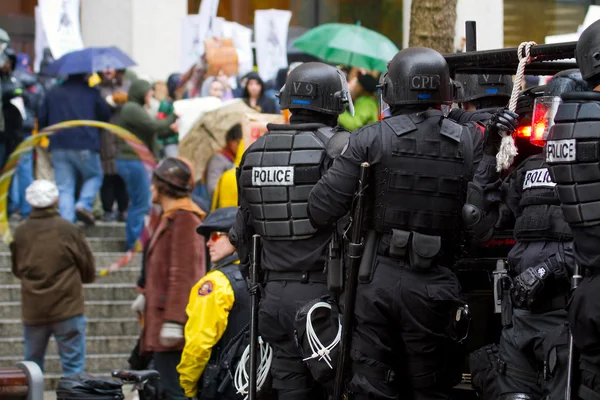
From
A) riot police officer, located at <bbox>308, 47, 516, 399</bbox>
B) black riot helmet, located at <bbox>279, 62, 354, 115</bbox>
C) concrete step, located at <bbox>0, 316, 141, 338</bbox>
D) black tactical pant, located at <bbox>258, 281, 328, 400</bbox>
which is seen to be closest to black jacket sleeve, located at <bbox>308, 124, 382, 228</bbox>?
riot police officer, located at <bbox>308, 47, 516, 399</bbox>

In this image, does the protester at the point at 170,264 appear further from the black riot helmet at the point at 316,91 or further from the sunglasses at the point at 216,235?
the black riot helmet at the point at 316,91

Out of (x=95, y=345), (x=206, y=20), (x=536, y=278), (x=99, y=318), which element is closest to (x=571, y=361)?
(x=536, y=278)

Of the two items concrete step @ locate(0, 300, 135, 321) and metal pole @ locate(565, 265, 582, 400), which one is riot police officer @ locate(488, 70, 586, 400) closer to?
metal pole @ locate(565, 265, 582, 400)

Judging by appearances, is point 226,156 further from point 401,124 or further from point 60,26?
point 401,124

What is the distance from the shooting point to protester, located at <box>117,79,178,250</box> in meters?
13.0

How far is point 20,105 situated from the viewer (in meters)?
13.9

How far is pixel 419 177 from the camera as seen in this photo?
634cm

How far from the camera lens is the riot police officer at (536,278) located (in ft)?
21.0

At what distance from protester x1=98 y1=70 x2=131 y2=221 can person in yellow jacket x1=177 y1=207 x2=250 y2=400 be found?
626 centimetres

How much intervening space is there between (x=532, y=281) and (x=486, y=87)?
1.60m

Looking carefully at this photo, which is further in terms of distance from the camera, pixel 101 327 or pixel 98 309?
pixel 98 309

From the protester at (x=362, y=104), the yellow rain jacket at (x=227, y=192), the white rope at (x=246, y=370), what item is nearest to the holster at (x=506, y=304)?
the white rope at (x=246, y=370)

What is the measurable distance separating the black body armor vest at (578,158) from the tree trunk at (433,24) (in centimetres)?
500

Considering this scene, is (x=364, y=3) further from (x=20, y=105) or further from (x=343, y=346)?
(x=343, y=346)
